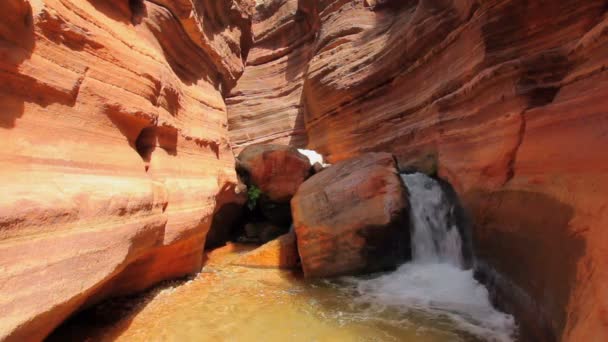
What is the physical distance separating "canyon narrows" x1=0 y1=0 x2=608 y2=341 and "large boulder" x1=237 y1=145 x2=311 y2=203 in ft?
2.89

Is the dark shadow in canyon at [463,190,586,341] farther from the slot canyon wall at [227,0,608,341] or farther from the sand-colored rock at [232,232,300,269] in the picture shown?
the sand-colored rock at [232,232,300,269]

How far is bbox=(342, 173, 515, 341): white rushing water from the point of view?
3.19 metres

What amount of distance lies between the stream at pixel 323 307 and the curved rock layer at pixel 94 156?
0.42m

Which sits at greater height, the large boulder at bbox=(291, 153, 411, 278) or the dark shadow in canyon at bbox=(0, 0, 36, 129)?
the dark shadow in canyon at bbox=(0, 0, 36, 129)

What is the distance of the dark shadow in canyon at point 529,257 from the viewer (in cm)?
230

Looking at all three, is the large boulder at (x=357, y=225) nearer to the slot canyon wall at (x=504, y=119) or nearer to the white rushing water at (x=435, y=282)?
the white rushing water at (x=435, y=282)

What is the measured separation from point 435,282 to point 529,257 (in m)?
1.51

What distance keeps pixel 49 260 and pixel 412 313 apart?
342 centimetres

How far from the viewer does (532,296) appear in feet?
8.90

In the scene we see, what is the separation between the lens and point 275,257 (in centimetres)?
552

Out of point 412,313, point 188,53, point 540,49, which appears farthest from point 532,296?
point 188,53

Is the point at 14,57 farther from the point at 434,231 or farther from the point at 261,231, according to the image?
the point at 261,231

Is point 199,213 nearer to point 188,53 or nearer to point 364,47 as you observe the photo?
point 188,53

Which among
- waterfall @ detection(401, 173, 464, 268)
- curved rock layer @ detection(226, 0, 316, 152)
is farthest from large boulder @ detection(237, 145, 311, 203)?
curved rock layer @ detection(226, 0, 316, 152)
